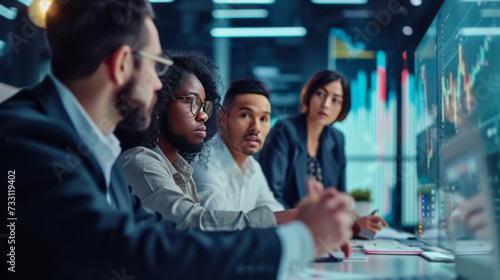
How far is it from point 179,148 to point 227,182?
49 cm

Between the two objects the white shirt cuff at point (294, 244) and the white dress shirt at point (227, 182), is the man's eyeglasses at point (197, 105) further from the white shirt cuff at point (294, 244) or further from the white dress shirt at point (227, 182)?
the white shirt cuff at point (294, 244)

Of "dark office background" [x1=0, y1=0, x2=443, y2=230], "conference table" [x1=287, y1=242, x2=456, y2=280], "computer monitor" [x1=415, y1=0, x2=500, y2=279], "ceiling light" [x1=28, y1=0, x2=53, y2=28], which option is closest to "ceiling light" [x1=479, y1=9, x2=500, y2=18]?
"computer monitor" [x1=415, y1=0, x2=500, y2=279]

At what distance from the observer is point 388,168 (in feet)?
14.3

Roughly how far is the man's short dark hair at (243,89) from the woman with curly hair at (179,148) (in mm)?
261

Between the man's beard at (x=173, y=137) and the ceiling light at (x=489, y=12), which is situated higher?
the ceiling light at (x=489, y=12)

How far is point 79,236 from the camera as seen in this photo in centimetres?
67

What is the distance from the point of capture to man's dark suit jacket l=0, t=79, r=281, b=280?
677 millimetres

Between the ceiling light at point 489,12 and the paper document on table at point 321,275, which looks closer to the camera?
the ceiling light at point 489,12

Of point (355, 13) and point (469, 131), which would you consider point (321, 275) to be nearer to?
point (469, 131)

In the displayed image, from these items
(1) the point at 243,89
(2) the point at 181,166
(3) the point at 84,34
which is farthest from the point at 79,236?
(1) the point at 243,89

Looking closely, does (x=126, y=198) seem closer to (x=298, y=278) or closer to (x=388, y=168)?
(x=298, y=278)

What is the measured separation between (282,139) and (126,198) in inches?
72.5

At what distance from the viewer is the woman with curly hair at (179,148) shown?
126 cm

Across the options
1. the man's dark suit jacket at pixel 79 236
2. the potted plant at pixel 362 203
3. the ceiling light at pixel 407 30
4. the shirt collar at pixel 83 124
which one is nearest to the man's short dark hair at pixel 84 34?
the shirt collar at pixel 83 124
